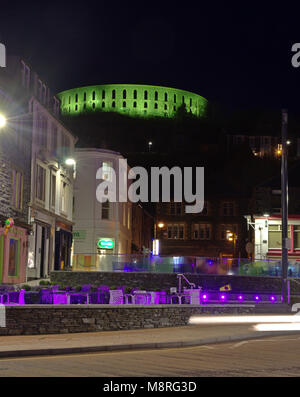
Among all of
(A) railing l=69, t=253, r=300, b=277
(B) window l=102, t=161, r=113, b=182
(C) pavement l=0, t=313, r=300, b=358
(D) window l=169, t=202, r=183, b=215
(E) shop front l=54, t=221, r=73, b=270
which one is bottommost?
(C) pavement l=0, t=313, r=300, b=358

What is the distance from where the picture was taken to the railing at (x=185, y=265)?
136 feet

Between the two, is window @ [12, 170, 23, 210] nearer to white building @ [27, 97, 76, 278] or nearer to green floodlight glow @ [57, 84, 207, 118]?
white building @ [27, 97, 76, 278]

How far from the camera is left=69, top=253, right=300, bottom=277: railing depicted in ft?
136

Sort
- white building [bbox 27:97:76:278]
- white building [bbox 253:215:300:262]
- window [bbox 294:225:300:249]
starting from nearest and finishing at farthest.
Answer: white building [bbox 27:97:76:278]
white building [bbox 253:215:300:262]
window [bbox 294:225:300:249]

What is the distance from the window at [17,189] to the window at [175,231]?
35032 millimetres

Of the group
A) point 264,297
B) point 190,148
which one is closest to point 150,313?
point 264,297

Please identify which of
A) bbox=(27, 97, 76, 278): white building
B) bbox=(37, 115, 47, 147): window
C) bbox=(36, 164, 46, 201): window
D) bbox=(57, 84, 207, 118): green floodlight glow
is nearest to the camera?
bbox=(27, 97, 76, 278): white building

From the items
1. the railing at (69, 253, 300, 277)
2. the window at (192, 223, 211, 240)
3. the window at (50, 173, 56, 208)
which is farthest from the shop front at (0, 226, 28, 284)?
the window at (192, 223, 211, 240)

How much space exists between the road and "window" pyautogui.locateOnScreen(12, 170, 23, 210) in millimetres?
20324

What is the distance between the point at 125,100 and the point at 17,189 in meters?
137

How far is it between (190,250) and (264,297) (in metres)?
32.9

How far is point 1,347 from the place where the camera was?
49.9 ft

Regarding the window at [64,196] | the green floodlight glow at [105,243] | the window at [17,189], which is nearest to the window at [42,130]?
the window at [17,189]

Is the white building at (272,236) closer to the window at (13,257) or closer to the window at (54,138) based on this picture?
the window at (54,138)
